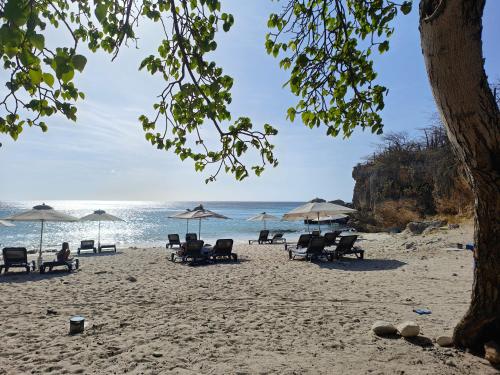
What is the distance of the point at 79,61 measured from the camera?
73.4 inches

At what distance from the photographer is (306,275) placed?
9.54 meters

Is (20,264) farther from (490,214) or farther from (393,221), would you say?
(393,221)

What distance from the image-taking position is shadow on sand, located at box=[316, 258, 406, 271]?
10.6m

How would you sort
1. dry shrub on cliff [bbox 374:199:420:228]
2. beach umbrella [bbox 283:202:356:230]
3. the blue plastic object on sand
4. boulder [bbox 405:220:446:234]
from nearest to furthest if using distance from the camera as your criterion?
1. the blue plastic object on sand
2. beach umbrella [bbox 283:202:356:230]
3. boulder [bbox 405:220:446:234]
4. dry shrub on cliff [bbox 374:199:420:228]

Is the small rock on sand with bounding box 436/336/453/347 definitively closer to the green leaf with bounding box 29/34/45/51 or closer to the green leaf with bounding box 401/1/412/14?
the green leaf with bounding box 401/1/412/14

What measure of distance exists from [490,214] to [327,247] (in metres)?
11.1

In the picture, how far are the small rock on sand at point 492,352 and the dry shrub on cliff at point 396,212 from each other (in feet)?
97.7

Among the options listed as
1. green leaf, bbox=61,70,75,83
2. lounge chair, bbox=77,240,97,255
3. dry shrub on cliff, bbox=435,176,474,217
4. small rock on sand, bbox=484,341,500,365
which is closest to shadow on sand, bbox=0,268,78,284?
lounge chair, bbox=77,240,97,255

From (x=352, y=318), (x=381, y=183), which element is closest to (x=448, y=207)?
(x=381, y=183)

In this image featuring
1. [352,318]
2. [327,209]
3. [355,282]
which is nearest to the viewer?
[352,318]

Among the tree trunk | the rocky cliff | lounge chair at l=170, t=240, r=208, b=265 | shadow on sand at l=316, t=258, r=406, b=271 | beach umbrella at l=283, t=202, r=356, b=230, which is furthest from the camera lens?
the rocky cliff

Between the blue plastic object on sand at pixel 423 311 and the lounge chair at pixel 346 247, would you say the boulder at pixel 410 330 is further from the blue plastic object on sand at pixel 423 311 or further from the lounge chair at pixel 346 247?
the lounge chair at pixel 346 247

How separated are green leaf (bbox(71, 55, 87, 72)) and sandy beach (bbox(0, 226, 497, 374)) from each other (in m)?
3.16

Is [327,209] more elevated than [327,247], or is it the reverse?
[327,209]
